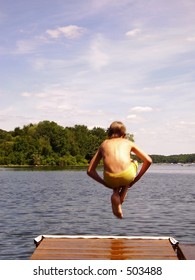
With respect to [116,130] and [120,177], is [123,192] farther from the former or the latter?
[116,130]

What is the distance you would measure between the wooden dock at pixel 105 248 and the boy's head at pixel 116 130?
543 centimetres

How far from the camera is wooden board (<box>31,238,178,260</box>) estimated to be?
11461 mm

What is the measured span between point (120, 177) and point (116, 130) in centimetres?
65

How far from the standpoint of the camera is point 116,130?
6578 millimetres

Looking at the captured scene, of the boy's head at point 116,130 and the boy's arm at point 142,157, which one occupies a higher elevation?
the boy's head at point 116,130

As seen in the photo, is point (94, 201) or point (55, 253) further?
point (94, 201)

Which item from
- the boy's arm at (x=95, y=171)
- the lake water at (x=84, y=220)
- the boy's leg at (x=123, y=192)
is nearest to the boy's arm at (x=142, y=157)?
the boy's leg at (x=123, y=192)

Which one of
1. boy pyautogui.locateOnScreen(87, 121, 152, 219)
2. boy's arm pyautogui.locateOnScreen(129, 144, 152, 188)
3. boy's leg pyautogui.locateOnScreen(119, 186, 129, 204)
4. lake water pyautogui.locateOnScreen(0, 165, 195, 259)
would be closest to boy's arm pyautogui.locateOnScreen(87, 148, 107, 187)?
boy pyautogui.locateOnScreen(87, 121, 152, 219)

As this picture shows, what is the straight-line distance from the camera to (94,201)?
58.6m

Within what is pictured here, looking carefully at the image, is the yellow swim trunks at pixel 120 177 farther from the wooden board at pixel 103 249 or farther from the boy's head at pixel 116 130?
the wooden board at pixel 103 249

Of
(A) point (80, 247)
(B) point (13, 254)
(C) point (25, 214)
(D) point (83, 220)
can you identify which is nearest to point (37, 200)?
(C) point (25, 214)

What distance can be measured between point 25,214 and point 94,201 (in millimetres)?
15627

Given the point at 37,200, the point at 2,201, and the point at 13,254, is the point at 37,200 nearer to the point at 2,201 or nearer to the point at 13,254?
the point at 2,201

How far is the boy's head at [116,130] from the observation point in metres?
6.52
